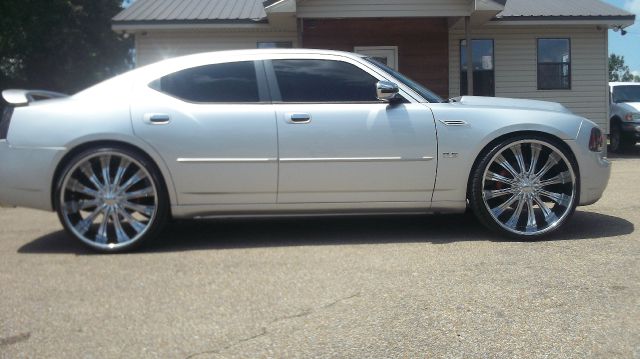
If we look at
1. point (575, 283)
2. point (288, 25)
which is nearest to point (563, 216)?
point (575, 283)

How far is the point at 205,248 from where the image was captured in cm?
506

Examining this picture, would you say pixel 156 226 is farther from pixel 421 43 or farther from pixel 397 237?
pixel 421 43

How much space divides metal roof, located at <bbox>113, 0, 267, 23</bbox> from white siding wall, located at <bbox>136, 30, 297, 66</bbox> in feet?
1.46

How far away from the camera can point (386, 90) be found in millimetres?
4758

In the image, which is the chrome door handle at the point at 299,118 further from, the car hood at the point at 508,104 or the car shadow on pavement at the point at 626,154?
the car shadow on pavement at the point at 626,154

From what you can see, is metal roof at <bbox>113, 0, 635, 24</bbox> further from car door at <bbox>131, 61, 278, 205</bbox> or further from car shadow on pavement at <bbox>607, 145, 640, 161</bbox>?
car door at <bbox>131, 61, 278, 205</bbox>

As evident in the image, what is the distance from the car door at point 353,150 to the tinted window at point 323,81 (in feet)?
0.09

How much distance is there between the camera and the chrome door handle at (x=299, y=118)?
193 inches

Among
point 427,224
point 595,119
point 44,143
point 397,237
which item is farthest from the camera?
point 595,119

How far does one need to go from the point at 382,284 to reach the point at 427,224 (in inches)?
78.1

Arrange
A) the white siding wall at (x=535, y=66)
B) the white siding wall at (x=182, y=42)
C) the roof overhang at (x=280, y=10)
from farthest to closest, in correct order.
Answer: the white siding wall at (x=535, y=66) < the white siding wall at (x=182, y=42) < the roof overhang at (x=280, y=10)

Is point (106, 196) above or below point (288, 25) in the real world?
below

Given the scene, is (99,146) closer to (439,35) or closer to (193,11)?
(193,11)

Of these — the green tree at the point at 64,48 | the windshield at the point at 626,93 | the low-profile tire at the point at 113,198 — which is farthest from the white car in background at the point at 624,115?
the green tree at the point at 64,48
